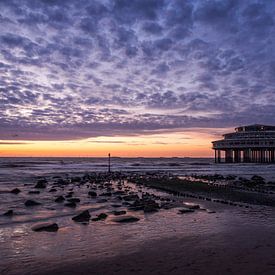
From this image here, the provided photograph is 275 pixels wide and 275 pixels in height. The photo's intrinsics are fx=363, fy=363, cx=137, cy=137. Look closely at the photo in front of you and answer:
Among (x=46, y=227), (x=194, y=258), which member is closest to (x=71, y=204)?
(x=46, y=227)

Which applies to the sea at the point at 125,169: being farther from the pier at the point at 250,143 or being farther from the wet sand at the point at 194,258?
the wet sand at the point at 194,258

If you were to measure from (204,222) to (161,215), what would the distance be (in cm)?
249

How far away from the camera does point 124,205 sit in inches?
806

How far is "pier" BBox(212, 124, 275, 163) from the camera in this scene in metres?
115

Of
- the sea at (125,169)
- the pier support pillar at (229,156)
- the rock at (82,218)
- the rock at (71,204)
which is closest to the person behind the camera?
the rock at (82,218)

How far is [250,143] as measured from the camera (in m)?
116

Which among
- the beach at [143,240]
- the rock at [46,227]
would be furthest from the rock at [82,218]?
the rock at [46,227]

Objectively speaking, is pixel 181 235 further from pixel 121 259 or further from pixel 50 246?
pixel 50 246

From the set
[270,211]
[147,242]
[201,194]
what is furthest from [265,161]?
[147,242]

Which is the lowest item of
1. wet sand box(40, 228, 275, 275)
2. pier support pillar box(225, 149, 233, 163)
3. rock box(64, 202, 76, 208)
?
wet sand box(40, 228, 275, 275)

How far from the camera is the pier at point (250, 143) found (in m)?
115

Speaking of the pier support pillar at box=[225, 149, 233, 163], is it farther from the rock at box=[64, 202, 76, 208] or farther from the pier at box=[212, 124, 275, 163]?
the rock at box=[64, 202, 76, 208]

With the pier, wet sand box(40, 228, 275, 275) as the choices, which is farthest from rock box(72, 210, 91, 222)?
the pier

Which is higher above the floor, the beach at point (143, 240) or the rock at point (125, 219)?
the rock at point (125, 219)
